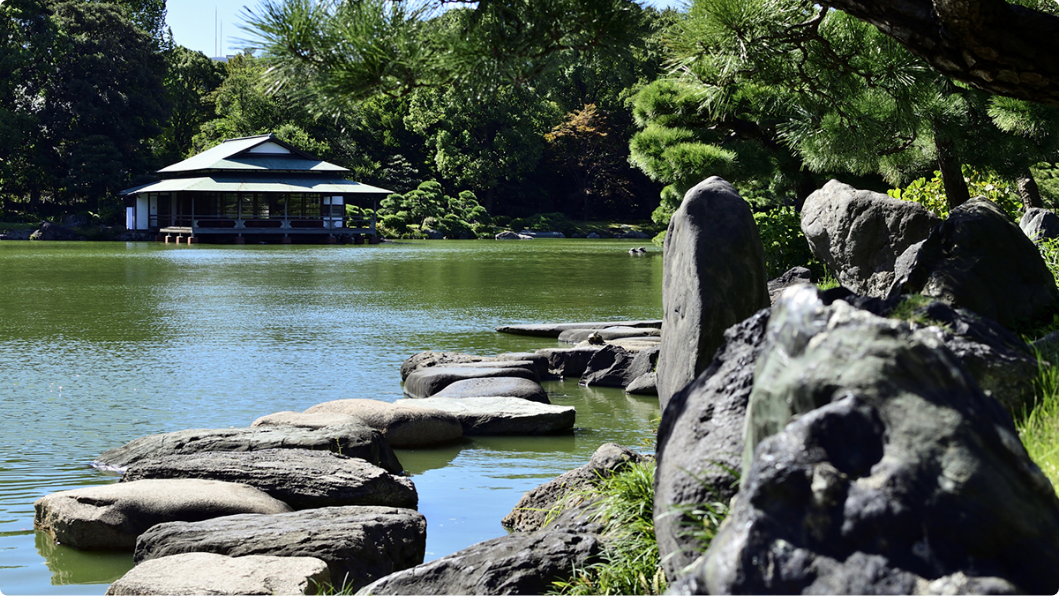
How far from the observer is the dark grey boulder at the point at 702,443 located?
7.77 feet

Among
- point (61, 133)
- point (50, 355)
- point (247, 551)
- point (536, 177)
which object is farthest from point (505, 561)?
point (536, 177)

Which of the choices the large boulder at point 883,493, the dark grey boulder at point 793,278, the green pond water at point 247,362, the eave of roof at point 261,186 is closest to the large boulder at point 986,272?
the green pond water at point 247,362

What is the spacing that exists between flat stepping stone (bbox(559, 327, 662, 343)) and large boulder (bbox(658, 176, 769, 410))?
523 centimetres

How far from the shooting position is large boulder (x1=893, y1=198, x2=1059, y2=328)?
15.5 feet

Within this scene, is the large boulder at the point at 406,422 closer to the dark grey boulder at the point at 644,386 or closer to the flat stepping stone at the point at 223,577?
the dark grey boulder at the point at 644,386

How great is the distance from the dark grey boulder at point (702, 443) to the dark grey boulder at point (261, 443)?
270 centimetres

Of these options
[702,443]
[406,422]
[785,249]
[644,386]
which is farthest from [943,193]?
[702,443]

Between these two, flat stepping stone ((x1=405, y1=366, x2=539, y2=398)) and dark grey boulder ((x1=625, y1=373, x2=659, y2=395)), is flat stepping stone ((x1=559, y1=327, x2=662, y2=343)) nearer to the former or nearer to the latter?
dark grey boulder ((x1=625, y1=373, x2=659, y2=395))

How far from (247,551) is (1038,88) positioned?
369cm

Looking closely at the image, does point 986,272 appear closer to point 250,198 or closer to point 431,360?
point 431,360

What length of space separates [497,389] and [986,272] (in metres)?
3.39

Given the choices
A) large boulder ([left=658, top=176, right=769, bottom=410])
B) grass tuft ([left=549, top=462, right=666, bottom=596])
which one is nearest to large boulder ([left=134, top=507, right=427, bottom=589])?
grass tuft ([left=549, top=462, right=666, bottom=596])

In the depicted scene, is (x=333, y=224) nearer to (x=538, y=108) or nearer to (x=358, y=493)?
(x=538, y=108)

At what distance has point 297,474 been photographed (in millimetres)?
4488
